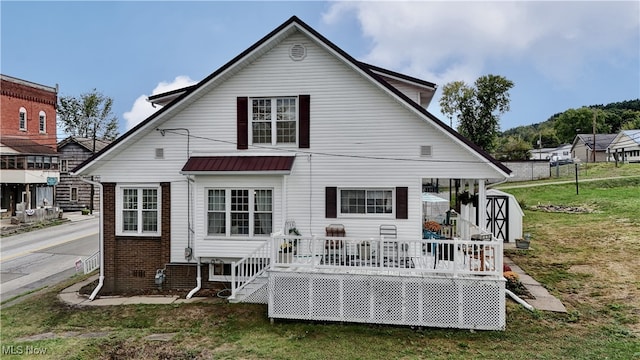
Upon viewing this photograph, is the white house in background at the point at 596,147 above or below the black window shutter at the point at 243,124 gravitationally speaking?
above

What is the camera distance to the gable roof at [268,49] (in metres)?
10.3

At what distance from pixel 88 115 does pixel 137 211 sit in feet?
128

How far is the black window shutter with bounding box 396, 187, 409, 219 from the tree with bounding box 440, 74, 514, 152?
35.2 meters

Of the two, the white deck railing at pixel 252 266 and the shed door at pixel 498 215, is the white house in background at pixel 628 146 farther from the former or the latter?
the white deck railing at pixel 252 266

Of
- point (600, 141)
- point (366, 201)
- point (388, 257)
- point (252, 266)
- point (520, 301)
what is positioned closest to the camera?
point (388, 257)

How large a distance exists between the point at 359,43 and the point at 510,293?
1476 cm

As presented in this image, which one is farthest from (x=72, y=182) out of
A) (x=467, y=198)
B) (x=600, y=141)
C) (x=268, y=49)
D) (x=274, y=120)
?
(x=600, y=141)

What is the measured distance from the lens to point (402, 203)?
1065 centimetres

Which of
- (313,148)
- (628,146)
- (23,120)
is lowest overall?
(313,148)

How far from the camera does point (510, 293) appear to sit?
9836 mm

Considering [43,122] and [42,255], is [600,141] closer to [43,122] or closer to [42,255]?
[42,255]

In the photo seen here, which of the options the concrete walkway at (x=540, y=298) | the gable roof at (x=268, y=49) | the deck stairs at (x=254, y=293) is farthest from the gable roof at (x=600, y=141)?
the deck stairs at (x=254, y=293)

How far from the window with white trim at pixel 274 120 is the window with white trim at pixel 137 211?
12.3 ft

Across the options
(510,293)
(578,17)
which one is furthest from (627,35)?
(510,293)
